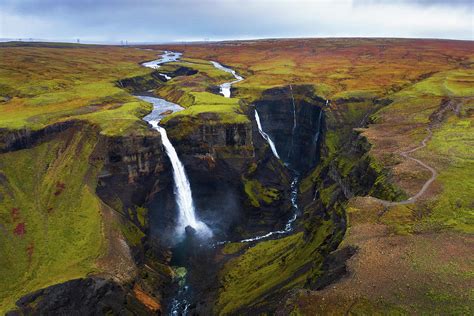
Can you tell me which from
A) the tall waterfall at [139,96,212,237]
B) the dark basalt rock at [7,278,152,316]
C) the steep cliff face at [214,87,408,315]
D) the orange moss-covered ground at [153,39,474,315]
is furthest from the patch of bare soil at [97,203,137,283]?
the orange moss-covered ground at [153,39,474,315]

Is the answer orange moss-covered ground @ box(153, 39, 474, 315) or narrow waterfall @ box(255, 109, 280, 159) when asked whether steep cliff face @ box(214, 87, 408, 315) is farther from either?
narrow waterfall @ box(255, 109, 280, 159)

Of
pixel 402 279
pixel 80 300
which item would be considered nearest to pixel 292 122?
pixel 80 300

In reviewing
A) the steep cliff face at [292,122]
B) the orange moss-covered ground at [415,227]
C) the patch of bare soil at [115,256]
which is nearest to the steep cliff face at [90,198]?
the patch of bare soil at [115,256]

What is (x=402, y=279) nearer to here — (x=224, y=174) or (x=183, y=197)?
(x=183, y=197)

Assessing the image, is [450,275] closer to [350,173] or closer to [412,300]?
[412,300]

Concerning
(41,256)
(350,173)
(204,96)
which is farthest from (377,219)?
(204,96)

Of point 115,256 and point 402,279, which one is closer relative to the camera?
point 402,279
